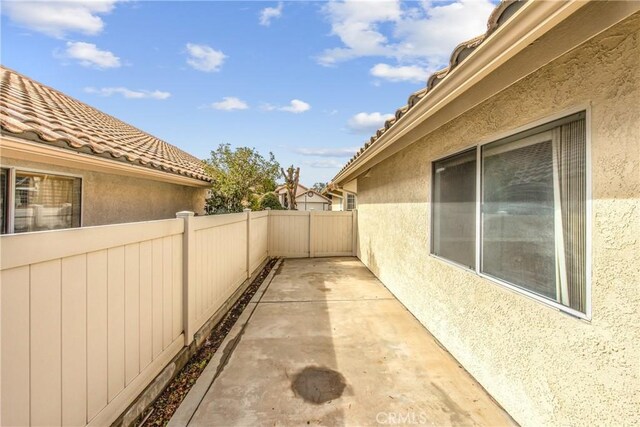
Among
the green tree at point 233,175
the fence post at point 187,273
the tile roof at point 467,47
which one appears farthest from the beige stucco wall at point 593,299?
the green tree at point 233,175

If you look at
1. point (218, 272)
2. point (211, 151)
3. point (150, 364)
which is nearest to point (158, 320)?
point (150, 364)

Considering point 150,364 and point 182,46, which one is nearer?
point 150,364

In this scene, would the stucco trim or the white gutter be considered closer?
the white gutter

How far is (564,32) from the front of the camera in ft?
6.17

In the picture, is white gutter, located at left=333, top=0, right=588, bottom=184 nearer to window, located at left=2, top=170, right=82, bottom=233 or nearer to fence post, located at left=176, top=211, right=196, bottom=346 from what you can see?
fence post, located at left=176, top=211, right=196, bottom=346

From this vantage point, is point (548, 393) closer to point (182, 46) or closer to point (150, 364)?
point (150, 364)

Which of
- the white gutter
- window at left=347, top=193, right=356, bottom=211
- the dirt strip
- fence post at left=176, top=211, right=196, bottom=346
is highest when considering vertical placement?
the white gutter

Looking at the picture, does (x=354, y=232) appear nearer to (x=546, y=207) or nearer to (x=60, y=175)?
(x=60, y=175)

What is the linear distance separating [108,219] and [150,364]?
10.7ft

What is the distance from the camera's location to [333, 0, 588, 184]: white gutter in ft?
5.38

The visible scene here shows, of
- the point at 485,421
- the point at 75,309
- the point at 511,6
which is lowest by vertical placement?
the point at 485,421

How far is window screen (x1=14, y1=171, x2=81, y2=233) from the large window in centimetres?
573

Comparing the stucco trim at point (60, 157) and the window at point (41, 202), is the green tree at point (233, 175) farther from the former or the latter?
the window at point (41, 202)

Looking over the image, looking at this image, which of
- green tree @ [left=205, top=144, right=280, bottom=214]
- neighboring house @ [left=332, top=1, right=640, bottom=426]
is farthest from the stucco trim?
neighboring house @ [left=332, top=1, right=640, bottom=426]
